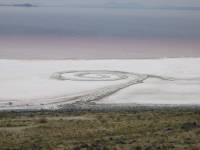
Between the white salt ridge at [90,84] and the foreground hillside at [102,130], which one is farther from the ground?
the white salt ridge at [90,84]

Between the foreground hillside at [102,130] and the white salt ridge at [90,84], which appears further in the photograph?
the white salt ridge at [90,84]

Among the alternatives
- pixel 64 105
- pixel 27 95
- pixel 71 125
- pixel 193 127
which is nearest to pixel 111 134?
pixel 71 125

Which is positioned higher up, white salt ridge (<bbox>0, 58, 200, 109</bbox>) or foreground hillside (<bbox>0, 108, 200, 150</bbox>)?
white salt ridge (<bbox>0, 58, 200, 109</bbox>)

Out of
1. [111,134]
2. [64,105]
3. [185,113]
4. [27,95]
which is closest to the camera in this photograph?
[111,134]

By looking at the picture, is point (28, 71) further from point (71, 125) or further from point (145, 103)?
→ point (71, 125)

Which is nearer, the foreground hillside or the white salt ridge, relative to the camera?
the foreground hillside

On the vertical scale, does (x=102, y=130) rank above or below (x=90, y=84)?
below

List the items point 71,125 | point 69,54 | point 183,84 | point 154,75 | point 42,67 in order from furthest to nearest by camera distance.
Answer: point 69,54
point 42,67
point 154,75
point 183,84
point 71,125

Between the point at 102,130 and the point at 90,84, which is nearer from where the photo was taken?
the point at 102,130
